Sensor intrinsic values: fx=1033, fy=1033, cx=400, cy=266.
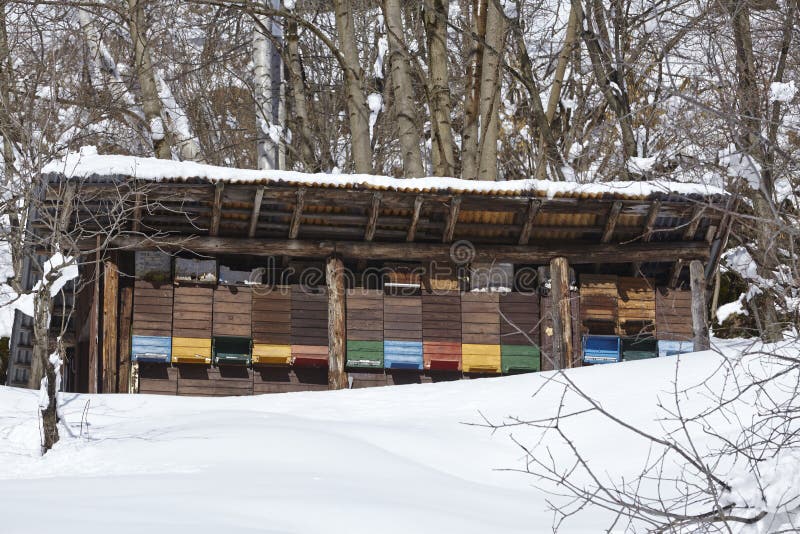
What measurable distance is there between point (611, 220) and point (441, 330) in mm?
2834

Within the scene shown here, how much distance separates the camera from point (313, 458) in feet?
27.2

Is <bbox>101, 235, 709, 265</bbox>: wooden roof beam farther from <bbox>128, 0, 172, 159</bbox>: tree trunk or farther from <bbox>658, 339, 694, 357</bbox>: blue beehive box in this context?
<bbox>128, 0, 172, 159</bbox>: tree trunk

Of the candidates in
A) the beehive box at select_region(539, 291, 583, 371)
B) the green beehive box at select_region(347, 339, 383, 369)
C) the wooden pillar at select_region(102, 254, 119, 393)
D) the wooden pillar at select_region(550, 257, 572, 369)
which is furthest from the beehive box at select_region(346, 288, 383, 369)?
the wooden pillar at select_region(102, 254, 119, 393)

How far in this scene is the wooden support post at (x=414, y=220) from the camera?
1356 cm

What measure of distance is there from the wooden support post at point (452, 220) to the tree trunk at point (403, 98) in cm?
268

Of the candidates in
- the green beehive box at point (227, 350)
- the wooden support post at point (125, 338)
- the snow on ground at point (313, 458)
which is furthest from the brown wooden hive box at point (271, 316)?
the snow on ground at point (313, 458)

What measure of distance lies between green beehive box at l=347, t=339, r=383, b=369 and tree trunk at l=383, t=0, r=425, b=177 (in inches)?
138

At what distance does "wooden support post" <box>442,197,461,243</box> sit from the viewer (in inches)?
537

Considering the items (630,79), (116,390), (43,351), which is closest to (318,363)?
(116,390)

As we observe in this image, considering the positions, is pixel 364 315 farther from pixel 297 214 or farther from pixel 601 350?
pixel 601 350

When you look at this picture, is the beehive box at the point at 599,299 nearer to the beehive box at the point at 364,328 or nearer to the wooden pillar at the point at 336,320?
the beehive box at the point at 364,328

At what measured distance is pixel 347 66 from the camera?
691 inches

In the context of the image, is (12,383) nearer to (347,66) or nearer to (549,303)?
(347,66)

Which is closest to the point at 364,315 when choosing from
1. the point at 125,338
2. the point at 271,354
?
the point at 271,354
